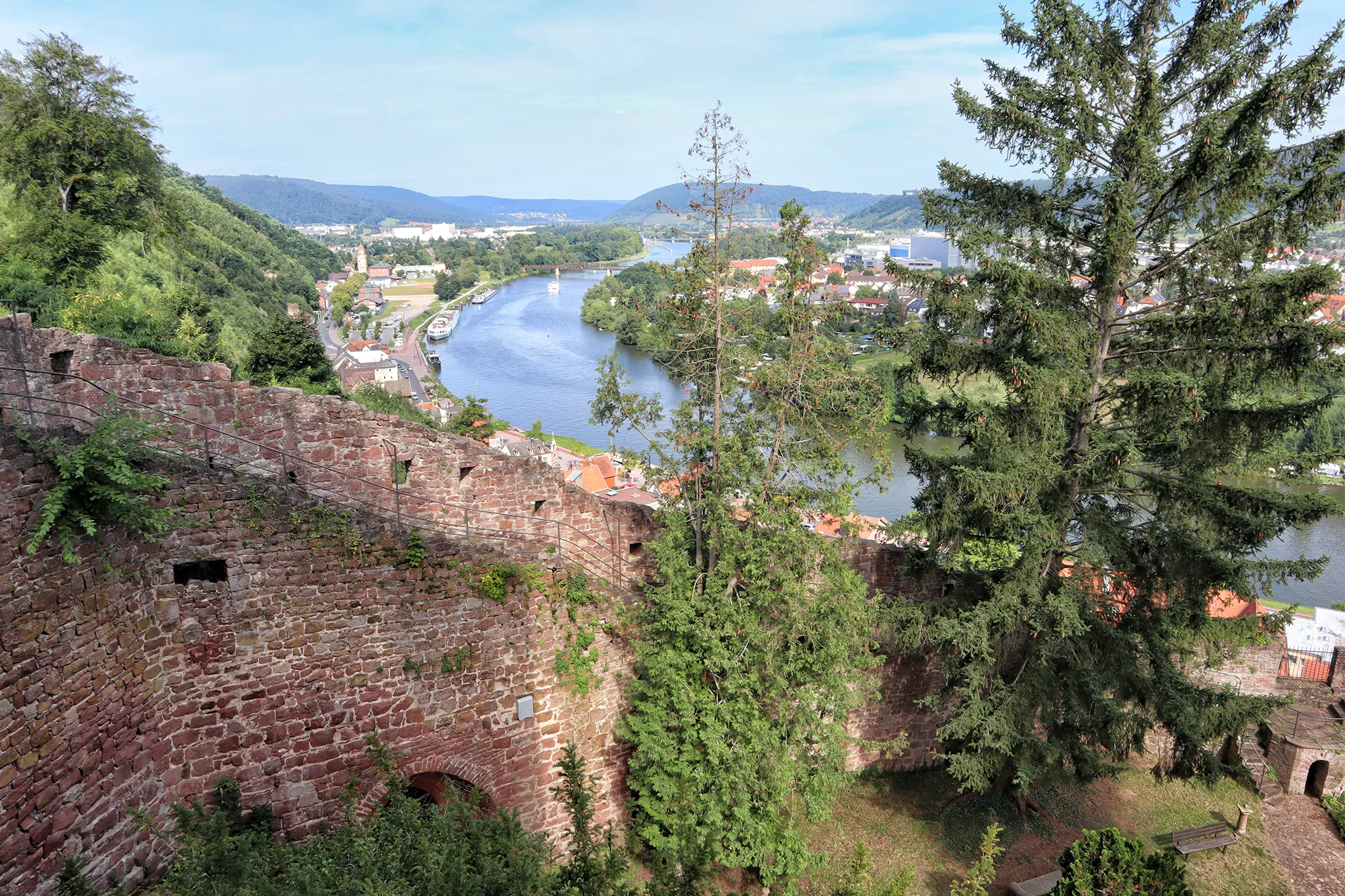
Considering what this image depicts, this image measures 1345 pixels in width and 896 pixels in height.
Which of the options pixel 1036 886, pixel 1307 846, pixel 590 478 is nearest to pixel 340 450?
pixel 1036 886

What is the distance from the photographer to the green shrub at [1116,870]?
797cm

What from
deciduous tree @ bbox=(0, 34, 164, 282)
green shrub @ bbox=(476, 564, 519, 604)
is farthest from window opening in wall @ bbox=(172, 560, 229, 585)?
deciduous tree @ bbox=(0, 34, 164, 282)

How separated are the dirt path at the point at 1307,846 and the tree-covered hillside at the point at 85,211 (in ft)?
77.2

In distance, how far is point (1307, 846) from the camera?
34.8ft

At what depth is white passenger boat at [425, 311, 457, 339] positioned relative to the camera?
9475 centimetres

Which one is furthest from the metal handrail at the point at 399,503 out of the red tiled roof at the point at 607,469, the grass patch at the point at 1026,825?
the red tiled roof at the point at 607,469

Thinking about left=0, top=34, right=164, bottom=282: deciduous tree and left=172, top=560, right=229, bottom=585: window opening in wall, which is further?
left=0, top=34, right=164, bottom=282: deciduous tree

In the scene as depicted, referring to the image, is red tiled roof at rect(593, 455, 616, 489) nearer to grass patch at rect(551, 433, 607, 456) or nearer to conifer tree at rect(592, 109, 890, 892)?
grass patch at rect(551, 433, 607, 456)

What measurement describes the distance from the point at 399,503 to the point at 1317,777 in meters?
13.8

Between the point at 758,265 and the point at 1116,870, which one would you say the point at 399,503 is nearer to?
the point at 758,265

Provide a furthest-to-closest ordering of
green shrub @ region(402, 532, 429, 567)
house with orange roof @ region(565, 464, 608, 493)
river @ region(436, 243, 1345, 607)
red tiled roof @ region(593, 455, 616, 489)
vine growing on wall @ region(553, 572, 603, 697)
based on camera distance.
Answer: red tiled roof @ region(593, 455, 616, 489) < house with orange roof @ region(565, 464, 608, 493) < river @ region(436, 243, 1345, 607) < vine growing on wall @ region(553, 572, 603, 697) < green shrub @ region(402, 532, 429, 567)

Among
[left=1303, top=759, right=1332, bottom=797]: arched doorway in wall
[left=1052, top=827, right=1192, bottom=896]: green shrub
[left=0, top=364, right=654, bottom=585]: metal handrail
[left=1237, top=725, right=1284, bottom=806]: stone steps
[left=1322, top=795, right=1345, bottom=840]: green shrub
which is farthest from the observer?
[left=1237, top=725, right=1284, bottom=806]: stone steps

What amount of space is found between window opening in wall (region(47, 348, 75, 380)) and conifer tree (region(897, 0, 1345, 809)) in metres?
Answer: 8.82

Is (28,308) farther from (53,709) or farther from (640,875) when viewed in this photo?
(640,875)
